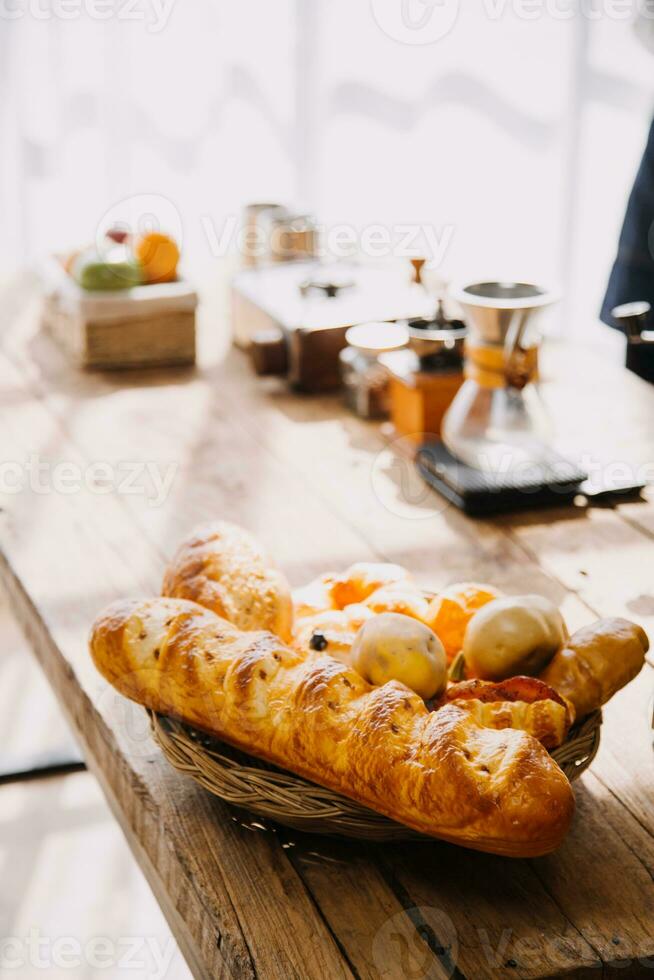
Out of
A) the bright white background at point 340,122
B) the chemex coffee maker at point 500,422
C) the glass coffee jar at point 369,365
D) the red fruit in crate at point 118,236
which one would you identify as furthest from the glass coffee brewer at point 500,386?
the bright white background at point 340,122

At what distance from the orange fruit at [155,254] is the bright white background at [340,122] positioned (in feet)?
4.93

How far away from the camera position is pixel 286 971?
0.83 m

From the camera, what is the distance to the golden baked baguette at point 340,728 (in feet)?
2.66

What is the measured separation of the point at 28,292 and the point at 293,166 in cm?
220

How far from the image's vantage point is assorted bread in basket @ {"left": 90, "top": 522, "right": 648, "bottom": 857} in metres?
0.82

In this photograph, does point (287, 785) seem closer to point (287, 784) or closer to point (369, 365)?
point (287, 784)

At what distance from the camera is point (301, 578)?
4.67ft

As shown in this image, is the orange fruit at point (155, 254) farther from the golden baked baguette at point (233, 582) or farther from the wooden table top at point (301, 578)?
the golden baked baguette at point (233, 582)

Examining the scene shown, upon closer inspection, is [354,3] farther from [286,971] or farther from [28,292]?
[286,971]

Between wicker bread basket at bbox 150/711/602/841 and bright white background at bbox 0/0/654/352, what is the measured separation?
2653 mm

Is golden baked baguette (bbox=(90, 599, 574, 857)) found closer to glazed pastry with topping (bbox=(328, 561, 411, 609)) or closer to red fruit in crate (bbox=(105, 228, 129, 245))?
glazed pastry with topping (bbox=(328, 561, 411, 609))

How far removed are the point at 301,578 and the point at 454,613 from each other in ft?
1.27

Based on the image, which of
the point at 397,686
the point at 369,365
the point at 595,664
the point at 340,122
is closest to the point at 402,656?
the point at 397,686

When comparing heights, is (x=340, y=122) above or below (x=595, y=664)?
above
